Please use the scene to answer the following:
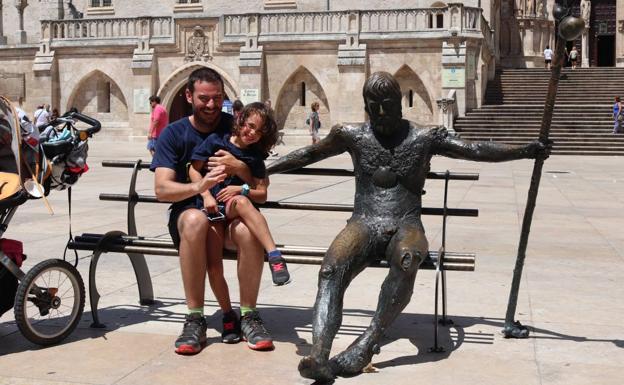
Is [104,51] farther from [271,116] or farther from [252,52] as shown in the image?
[271,116]

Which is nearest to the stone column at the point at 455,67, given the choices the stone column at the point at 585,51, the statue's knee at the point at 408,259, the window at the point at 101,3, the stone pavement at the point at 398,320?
the stone column at the point at 585,51

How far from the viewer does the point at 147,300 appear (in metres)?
6.36

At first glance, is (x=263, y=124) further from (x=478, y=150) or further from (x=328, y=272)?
(x=478, y=150)

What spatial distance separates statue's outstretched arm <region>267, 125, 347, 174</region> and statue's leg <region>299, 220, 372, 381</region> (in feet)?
1.70

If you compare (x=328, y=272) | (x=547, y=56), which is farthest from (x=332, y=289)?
(x=547, y=56)

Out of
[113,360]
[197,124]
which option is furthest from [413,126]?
[113,360]

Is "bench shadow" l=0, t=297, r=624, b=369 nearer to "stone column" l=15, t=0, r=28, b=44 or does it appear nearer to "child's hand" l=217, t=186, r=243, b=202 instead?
"child's hand" l=217, t=186, r=243, b=202

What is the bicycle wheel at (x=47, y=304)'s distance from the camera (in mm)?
5102

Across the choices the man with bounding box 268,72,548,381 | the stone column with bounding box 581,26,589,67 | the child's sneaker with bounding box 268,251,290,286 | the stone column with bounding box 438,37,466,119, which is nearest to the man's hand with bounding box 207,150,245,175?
the man with bounding box 268,72,548,381

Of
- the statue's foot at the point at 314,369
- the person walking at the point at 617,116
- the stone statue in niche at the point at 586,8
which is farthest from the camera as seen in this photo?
the stone statue in niche at the point at 586,8

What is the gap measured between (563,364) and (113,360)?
2470 millimetres

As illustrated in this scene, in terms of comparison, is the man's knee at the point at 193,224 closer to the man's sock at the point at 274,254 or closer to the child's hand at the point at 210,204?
the child's hand at the point at 210,204

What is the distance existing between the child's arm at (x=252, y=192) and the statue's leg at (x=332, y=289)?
1.97 feet

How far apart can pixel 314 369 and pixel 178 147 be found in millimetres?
1856
